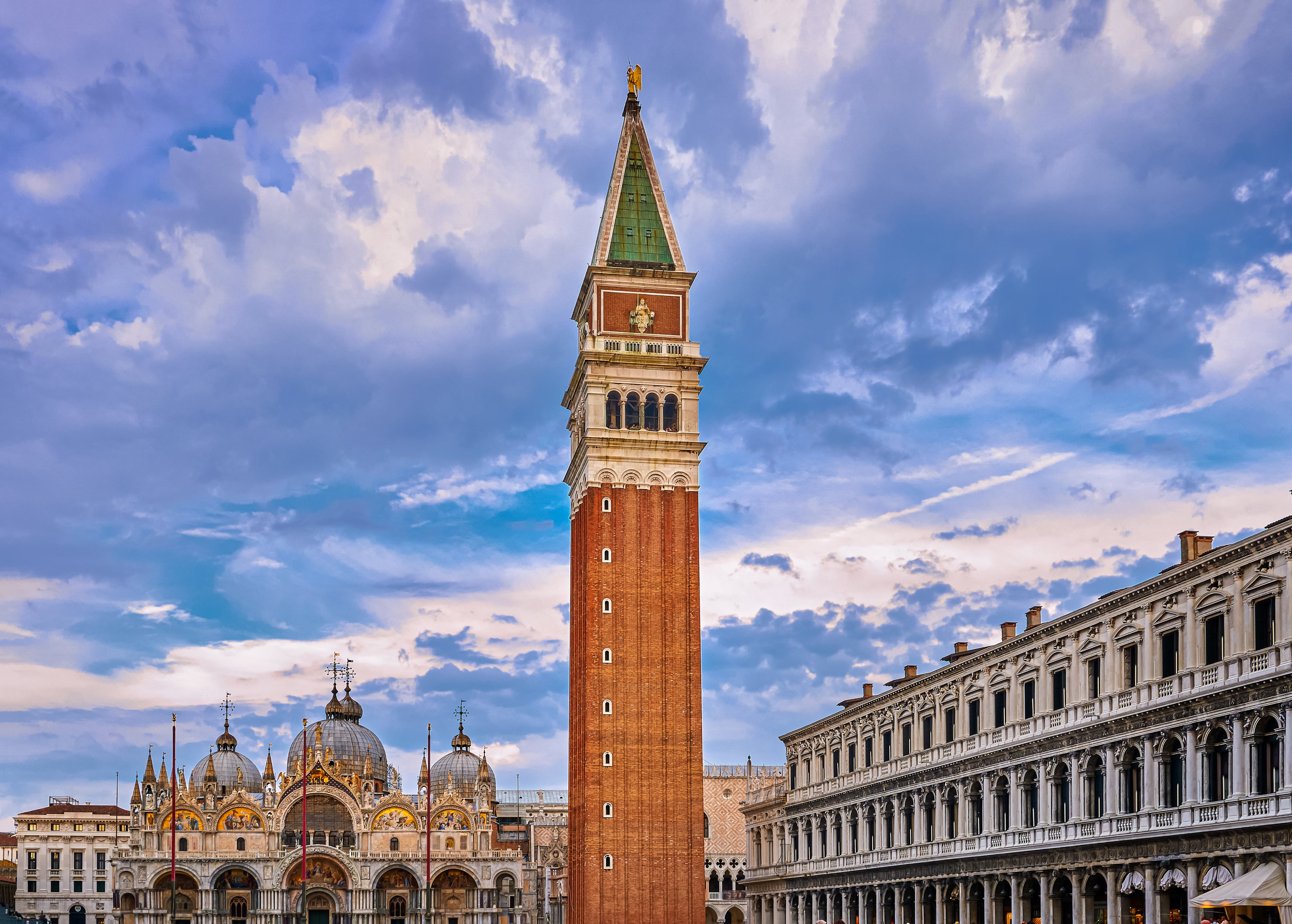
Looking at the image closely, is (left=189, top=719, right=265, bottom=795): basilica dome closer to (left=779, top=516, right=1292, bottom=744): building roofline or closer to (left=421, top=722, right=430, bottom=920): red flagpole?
(left=421, top=722, right=430, bottom=920): red flagpole

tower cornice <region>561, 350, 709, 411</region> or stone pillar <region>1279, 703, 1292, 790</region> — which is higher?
tower cornice <region>561, 350, 709, 411</region>

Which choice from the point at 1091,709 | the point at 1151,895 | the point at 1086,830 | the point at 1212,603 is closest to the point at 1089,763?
the point at 1091,709

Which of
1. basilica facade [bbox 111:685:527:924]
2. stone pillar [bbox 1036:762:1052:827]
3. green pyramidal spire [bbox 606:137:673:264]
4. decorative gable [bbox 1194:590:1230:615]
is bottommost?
basilica facade [bbox 111:685:527:924]

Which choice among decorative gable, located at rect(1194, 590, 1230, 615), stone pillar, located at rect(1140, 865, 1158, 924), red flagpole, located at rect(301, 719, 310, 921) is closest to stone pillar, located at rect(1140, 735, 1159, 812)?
stone pillar, located at rect(1140, 865, 1158, 924)

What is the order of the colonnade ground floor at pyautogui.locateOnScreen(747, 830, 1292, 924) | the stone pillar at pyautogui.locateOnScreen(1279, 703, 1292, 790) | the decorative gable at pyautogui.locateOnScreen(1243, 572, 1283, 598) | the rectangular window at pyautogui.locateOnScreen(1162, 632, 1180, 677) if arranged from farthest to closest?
the rectangular window at pyautogui.locateOnScreen(1162, 632, 1180, 677) < the colonnade ground floor at pyautogui.locateOnScreen(747, 830, 1292, 924) < the decorative gable at pyautogui.locateOnScreen(1243, 572, 1283, 598) < the stone pillar at pyautogui.locateOnScreen(1279, 703, 1292, 790)

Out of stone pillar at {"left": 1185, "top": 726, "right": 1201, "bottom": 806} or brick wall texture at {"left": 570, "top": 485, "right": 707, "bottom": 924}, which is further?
brick wall texture at {"left": 570, "top": 485, "right": 707, "bottom": 924}

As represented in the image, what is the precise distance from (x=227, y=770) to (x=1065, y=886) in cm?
9630

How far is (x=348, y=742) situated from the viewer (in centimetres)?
13088

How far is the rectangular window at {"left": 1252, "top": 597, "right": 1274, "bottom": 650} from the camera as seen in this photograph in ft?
138

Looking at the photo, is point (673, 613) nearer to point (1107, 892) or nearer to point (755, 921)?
point (755, 921)

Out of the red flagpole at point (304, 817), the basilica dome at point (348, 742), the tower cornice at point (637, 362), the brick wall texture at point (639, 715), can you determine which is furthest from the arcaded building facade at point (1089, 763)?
the basilica dome at point (348, 742)

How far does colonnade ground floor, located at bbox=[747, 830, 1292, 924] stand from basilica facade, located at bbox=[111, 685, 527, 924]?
1770 inches

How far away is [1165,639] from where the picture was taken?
47531 millimetres

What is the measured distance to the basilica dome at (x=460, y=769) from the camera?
Answer: 135375 millimetres
